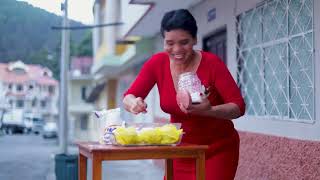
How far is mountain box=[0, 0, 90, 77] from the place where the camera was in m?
14.6

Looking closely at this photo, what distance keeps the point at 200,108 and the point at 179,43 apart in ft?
1.28

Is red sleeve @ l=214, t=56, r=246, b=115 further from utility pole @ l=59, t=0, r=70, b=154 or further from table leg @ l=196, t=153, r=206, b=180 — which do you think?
utility pole @ l=59, t=0, r=70, b=154

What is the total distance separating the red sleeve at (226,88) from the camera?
284 centimetres

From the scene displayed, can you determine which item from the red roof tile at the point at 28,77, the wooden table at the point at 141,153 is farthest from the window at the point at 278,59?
the red roof tile at the point at 28,77

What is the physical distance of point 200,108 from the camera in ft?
8.64

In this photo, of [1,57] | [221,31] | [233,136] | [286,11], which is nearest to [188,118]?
[233,136]

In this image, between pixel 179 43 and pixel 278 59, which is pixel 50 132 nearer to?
pixel 278 59

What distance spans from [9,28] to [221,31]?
352 inches

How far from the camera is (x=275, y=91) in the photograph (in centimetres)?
631

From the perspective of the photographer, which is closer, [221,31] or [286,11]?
[286,11]

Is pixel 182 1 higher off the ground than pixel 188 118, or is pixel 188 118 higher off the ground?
pixel 182 1

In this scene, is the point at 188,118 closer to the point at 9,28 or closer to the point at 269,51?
the point at 269,51

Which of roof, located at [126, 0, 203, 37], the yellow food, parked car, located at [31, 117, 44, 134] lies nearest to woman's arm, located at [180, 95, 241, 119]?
the yellow food

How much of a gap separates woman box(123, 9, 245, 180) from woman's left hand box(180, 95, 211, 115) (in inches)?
3.0
